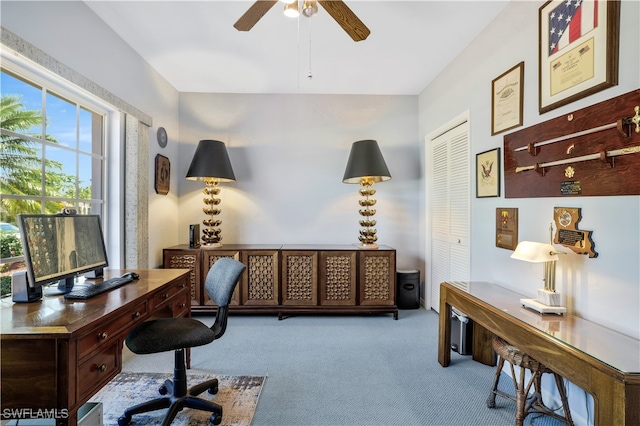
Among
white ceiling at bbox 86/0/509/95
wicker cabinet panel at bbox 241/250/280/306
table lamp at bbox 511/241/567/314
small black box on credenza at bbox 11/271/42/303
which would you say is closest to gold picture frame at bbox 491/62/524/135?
white ceiling at bbox 86/0/509/95

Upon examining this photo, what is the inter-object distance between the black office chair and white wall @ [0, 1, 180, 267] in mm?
1729

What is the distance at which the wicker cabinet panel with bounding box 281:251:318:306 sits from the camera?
346cm

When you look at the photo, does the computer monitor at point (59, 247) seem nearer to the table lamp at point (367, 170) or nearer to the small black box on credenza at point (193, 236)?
the small black box on credenza at point (193, 236)

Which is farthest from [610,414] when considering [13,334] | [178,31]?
[178,31]

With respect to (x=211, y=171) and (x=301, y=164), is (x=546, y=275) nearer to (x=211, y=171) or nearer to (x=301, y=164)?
(x=301, y=164)

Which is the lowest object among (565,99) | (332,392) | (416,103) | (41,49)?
(332,392)

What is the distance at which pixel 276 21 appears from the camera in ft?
8.14

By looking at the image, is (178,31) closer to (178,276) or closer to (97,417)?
(178,276)

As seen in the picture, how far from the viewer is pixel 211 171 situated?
3426 millimetres

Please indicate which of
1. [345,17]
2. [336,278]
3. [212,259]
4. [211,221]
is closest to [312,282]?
[336,278]

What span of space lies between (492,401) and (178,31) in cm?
377

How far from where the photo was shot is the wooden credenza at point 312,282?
3.45 m

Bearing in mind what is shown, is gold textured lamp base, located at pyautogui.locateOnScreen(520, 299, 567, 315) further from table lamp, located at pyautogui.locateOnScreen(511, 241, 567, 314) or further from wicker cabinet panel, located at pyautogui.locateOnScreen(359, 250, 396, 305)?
wicker cabinet panel, located at pyautogui.locateOnScreen(359, 250, 396, 305)

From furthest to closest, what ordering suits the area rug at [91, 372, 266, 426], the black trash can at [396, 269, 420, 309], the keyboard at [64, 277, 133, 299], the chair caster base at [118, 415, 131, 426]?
the black trash can at [396, 269, 420, 309] → the area rug at [91, 372, 266, 426] → the chair caster base at [118, 415, 131, 426] → the keyboard at [64, 277, 133, 299]
